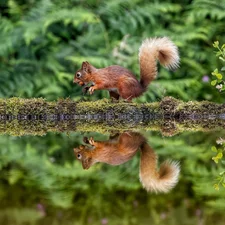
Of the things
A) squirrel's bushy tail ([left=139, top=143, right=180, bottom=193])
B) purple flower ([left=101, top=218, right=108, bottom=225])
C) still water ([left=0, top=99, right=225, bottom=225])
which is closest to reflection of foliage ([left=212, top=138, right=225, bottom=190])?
still water ([left=0, top=99, right=225, bottom=225])

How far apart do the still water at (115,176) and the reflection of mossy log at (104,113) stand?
22cm

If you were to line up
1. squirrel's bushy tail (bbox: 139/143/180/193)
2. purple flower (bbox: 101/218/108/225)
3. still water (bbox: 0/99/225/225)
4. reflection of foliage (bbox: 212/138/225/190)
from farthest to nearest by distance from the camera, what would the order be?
reflection of foliage (bbox: 212/138/225/190) < squirrel's bushy tail (bbox: 139/143/180/193) < still water (bbox: 0/99/225/225) < purple flower (bbox: 101/218/108/225)

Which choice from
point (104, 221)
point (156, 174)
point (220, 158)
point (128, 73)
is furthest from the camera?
point (128, 73)

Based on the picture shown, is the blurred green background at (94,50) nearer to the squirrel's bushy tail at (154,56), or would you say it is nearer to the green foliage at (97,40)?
the green foliage at (97,40)

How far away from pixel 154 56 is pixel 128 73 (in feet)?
1.20

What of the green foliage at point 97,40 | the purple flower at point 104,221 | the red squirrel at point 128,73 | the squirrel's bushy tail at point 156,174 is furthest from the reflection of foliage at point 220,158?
the green foliage at point 97,40

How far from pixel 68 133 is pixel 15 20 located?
491 cm

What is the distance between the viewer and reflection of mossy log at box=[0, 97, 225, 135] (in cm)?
680

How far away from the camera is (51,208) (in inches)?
133

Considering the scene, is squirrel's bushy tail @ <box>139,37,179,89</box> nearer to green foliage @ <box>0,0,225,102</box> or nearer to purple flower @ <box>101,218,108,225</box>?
green foliage @ <box>0,0,225,102</box>

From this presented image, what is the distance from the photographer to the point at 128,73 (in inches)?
273

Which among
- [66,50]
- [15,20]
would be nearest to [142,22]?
[66,50]

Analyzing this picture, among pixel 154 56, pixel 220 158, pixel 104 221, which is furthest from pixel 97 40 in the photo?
pixel 104 221

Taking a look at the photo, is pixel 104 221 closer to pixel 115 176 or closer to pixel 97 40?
pixel 115 176
